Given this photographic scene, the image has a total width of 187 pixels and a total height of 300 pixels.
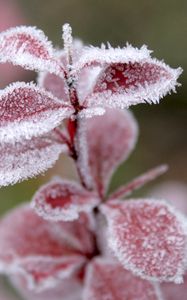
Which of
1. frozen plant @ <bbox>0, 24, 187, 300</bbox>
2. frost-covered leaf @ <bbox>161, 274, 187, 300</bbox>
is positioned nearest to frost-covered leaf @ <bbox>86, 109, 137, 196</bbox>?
frozen plant @ <bbox>0, 24, 187, 300</bbox>

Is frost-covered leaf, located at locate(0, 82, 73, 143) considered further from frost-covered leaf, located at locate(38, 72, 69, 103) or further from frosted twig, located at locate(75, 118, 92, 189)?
frost-covered leaf, located at locate(38, 72, 69, 103)

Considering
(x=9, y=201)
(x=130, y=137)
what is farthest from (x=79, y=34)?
(x=130, y=137)

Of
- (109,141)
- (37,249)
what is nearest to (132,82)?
(109,141)

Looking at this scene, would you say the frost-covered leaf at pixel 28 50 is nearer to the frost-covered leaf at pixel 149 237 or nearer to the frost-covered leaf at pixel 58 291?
the frost-covered leaf at pixel 149 237

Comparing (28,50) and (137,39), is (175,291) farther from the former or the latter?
(137,39)

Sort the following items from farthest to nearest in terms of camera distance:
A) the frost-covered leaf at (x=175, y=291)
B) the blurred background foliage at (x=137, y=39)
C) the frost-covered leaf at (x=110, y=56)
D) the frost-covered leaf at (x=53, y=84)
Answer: the blurred background foliage at (x=137, y=39), the frost-covered leaf at (x=175, y=291), the frost-covered leaf at (x=53, y=84), the frost-covered leaf at (x=110, y=56)

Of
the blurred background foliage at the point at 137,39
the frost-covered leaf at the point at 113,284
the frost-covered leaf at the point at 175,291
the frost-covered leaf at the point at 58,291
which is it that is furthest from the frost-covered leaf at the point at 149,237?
the blurred background foliage at the point at 137,39

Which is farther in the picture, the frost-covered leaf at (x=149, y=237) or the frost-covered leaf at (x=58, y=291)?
the frost-covered leaf at (x=58, y=291)
